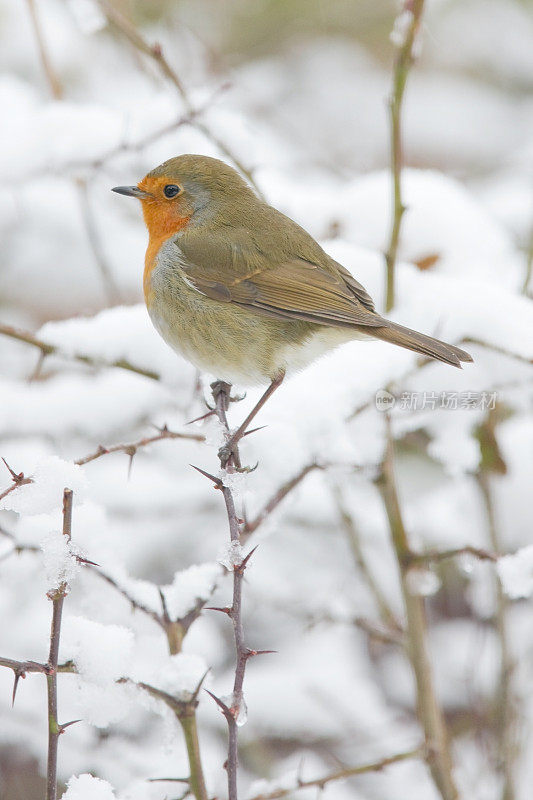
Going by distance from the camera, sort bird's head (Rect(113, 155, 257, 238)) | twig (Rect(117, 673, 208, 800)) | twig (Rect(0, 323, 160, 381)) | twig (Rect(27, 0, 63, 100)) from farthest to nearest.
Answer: twig (Rect(27, 0, 63, 100)), bird's head (Rect(113, 155, 257, 238)), twig (Rect(0, 323, 160, 381)), twig (Rect(117, 673, 208, 800))

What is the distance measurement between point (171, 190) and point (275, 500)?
3.92ft

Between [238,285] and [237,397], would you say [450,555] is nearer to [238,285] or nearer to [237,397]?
[237,397]

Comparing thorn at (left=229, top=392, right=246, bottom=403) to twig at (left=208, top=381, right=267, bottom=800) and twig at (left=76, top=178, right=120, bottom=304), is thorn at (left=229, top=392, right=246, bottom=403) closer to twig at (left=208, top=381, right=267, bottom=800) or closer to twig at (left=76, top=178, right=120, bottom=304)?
twig at (left=76, top=178, right=120, bottom=304)

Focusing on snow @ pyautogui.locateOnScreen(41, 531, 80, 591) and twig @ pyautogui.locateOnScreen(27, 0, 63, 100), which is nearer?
snow @ pyautogui.locateOnScreen(41, 531, 80, 591)

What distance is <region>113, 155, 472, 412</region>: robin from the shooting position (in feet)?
8.61

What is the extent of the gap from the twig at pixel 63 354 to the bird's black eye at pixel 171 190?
2.04 ft

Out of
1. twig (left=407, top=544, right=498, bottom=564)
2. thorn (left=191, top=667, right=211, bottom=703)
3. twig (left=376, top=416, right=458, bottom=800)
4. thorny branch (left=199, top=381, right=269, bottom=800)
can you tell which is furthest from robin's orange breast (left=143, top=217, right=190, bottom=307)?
thorn (left=191, top=667, right=211, bottom=703)

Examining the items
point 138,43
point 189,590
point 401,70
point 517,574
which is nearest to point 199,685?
point 189,590

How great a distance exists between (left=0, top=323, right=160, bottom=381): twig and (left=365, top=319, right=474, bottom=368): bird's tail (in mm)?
690

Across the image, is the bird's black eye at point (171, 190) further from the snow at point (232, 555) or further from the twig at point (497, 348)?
the snow at point (232, 555)

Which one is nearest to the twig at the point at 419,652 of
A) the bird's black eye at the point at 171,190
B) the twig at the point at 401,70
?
the twig at the point at 401,70

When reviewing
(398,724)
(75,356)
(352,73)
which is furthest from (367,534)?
(352,73)

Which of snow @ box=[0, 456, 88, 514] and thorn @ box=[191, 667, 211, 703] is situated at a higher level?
snow @ box=[0, 456, 88, 514]

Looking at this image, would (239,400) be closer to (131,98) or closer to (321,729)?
(321,729)
